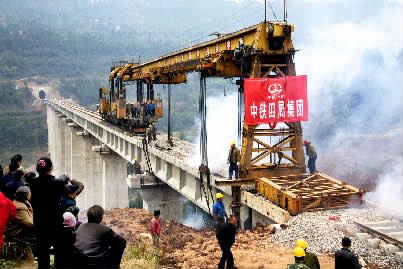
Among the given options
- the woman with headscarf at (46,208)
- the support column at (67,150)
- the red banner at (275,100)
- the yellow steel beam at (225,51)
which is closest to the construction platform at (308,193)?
the red banner at (275,100)

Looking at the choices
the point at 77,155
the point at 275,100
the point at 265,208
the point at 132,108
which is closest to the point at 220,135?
the point at 275,100

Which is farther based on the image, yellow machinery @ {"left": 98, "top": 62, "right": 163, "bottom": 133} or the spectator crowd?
yellow machinery @ {"left": 98, "top": 62, "right": 163, "bottom": 133}

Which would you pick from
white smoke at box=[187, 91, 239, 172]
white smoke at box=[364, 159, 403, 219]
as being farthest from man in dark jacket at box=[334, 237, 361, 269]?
white smoke at box=[187, 91, 239, 172]

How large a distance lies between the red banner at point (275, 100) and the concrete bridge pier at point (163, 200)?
524 inches

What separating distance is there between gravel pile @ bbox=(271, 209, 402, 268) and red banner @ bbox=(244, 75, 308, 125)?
121 inches

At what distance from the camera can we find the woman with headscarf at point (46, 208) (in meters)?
5.65

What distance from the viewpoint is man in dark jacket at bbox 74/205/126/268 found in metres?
4.95

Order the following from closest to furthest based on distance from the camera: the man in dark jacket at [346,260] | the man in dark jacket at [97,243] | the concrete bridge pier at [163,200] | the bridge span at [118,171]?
1. the man in dark jacket at [97,243]
2. the man in dark jacket at [346,260]
3. the bridge span at [118,171]
4. the concrete bridge pier at [163,200]

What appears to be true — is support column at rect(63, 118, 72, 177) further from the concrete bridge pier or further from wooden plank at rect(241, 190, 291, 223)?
wooden plank at rect(241, 190, 291, 223)

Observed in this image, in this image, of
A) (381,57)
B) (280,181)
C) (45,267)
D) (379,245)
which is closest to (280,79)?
(280,181)

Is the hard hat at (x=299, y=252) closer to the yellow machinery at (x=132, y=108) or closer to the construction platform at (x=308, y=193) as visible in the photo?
the construction platform at (x=308, y=193)

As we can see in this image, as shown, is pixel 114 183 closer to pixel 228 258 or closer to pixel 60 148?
pixel 60 148

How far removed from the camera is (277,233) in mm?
9211

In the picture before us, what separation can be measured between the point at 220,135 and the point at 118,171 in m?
20.1
